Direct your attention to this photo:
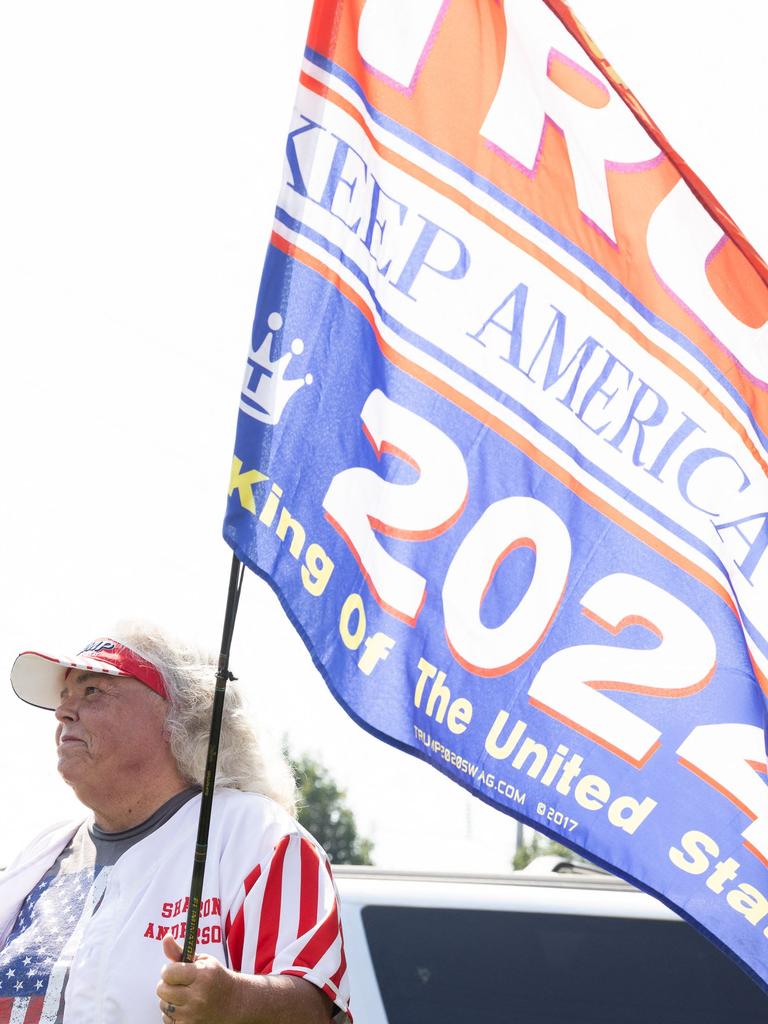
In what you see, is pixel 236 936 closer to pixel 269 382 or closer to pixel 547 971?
pixel 269 382

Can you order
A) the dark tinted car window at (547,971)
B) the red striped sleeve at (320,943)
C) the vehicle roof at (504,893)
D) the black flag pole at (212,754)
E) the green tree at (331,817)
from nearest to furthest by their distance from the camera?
1. the black flag pole at (212,754)
2. the red striped sleeve at (320,943)
3. the dark tinted car window at (547,971)
4. the vehicle roof at (504,893)
5. the green tree at (331,817)

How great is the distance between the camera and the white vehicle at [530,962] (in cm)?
393

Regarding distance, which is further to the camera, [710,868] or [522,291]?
[522,291]

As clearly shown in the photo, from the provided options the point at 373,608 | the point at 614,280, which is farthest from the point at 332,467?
the point at 614,280

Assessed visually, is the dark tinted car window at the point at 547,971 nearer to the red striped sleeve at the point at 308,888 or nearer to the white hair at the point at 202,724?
the white hair at the point at 202,724

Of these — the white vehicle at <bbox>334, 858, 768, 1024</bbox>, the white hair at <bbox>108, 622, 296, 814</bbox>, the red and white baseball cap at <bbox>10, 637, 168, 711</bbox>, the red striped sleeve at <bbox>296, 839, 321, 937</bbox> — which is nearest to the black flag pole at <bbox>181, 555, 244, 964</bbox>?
the red striped sleeve at <bbox>296, 839, 321, 937</bbox>

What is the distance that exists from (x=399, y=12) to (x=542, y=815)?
165 cm

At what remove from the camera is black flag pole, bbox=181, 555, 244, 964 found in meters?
2.53

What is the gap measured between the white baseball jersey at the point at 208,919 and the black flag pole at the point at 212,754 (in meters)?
0.13

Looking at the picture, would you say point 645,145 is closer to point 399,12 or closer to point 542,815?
point 399,12

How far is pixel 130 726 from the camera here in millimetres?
3119

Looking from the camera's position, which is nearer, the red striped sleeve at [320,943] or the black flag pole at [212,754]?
the black flag pole at [212,754]

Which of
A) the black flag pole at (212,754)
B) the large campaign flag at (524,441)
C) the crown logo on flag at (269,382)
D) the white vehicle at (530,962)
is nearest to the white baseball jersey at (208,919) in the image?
the black flag pole at (212,754)

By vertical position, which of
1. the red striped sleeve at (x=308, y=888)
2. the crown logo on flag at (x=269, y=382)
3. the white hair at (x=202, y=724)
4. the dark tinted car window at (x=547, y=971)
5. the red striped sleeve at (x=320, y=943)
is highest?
the crown logo on flag at (x=269, y=382)
